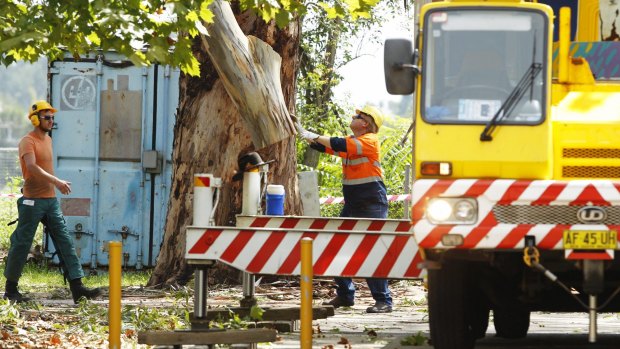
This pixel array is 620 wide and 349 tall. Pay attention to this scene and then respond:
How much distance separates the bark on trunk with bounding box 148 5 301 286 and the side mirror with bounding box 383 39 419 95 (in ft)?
21.8

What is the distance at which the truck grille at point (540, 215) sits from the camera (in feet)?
26.6

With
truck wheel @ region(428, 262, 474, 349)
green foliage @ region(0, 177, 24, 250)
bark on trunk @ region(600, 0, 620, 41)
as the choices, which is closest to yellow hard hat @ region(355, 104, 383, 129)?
bark on trunk @ region(600, 0, 620, 41)

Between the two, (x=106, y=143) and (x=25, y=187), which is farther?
(x=106, y=143)

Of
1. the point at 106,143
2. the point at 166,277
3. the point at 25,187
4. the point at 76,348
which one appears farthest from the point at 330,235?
the point at 106,143

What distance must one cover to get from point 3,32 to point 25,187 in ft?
15.4

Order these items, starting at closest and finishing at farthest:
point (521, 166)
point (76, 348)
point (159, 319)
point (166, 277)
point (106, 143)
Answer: point (521, 166) → point (76, 348) → point (159, 319) → point (166, 277) → point (106, 143)

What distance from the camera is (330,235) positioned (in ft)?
30.1

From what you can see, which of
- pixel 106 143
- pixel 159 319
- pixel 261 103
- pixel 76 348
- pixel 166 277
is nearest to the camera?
pixel 76 348

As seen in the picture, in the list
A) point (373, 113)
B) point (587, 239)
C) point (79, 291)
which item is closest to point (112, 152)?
point (79, 291)

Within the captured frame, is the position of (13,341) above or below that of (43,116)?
below

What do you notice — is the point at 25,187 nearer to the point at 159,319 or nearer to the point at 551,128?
the point at 159,319

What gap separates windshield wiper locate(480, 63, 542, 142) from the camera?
8.31 metres

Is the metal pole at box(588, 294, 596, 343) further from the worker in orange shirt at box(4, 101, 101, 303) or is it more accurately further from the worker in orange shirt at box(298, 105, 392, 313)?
the worker in orange shirt at box(4, 101, 101, 303)

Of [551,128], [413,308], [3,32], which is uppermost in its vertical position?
[3,32]
